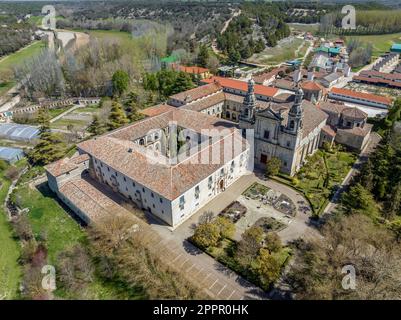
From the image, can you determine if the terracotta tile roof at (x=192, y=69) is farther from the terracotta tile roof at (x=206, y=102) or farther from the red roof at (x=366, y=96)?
the red roof at (x=366, y=96)

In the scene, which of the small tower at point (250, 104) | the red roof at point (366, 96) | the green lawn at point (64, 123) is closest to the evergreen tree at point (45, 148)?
the green lawn at point (64, 123)

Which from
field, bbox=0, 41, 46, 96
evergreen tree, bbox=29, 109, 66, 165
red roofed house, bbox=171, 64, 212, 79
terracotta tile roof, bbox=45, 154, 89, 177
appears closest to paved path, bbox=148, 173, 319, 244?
terracotta tile roof, bbox=45, 154, 89, 177

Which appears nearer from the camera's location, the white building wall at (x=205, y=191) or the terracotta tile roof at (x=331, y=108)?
the white building wall at (x=205, y=191)

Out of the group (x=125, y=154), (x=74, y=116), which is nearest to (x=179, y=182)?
(x=125, y=154)

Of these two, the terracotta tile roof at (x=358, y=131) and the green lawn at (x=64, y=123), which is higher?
the terracotta tile roof at (x=358, y=131)

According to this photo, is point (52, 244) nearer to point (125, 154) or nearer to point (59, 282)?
point (59, 282)

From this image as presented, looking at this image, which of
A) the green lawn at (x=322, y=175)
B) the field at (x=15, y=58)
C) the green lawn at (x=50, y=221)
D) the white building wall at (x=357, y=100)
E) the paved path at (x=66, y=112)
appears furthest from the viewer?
the field at (x=15, y=58)
